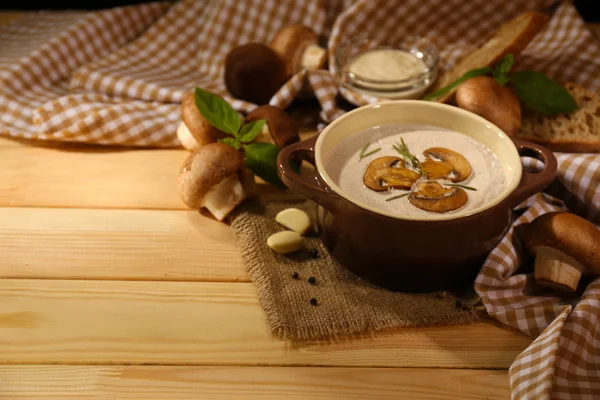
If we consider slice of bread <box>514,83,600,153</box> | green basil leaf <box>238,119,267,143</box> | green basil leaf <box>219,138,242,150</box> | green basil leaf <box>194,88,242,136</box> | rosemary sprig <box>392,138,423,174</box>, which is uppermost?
rosemary sprig <box>392,138,423,174</box>

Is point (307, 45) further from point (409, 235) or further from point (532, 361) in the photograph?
point (532, 361)

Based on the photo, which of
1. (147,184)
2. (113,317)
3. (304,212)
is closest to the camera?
(113,317)

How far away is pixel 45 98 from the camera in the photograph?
1.64m

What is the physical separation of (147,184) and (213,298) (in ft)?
1.27

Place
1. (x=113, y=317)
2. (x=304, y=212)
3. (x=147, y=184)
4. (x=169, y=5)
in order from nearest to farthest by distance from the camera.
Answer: (x=113, y=317)
(x=304, y=212)
(x=147, y=184)
(x=169, y=5)

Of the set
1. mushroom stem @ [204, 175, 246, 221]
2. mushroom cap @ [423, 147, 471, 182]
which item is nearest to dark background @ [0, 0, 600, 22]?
mushroom stem @ [204, 175, 246, 221]

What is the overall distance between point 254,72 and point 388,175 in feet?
1.82

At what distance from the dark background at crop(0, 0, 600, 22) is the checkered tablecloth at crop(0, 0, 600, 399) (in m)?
0.08

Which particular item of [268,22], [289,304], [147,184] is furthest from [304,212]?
[268,22]

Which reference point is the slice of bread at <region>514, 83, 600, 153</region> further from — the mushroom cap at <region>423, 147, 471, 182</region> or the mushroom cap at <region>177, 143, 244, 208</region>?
the mushroom cap at <region>177, 143, 244, 208</region>

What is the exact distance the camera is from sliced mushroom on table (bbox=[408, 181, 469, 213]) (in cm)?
109

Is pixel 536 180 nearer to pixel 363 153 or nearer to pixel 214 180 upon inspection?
pixel 363 153

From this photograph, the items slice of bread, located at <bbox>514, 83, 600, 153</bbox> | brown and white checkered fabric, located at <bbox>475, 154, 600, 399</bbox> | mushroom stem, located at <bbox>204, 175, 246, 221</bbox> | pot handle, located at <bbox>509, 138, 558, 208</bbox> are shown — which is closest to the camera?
brown and white checkered fabric, located at <bbox>475, 154, 600, 399</bbox>

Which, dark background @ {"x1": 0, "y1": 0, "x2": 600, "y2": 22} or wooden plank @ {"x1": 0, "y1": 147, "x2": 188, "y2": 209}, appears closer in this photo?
wooden plank @ {"x1": 0, "y1": 147, "x2": 188, "y2": 209}
